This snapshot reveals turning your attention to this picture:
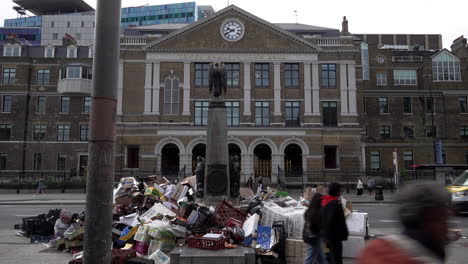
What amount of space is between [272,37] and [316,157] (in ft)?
45.7

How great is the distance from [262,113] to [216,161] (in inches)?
1175

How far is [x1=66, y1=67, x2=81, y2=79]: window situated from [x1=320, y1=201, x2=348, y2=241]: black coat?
49427 mm

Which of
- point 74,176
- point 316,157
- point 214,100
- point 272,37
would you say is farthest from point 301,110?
point 214,100

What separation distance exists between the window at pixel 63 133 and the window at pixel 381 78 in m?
41.9

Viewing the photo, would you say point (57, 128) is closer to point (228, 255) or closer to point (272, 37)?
point (272, 37)

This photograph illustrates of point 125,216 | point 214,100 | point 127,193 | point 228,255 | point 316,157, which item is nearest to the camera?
point 228,255

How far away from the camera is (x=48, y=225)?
12383mm

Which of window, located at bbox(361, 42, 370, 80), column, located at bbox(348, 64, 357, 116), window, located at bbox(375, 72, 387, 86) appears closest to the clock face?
column, located at bbox(348, 64, 357, 116)

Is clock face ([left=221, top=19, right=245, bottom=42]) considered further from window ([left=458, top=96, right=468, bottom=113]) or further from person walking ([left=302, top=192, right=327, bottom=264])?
person walking ([left=302, top=192, right=327, bottom=264])

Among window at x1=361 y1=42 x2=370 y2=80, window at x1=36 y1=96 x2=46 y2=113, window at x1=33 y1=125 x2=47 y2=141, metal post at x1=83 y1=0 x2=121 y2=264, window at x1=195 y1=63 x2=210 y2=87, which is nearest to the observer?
metal post at x1=83 y1=0 x2=121 y2=264

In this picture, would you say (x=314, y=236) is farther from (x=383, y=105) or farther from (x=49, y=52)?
(x=49, y=52)

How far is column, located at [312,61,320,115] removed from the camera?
4347cm

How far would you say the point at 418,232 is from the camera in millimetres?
2410

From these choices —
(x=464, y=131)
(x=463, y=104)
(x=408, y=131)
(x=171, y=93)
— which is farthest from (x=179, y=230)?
(x=463, y=104)
